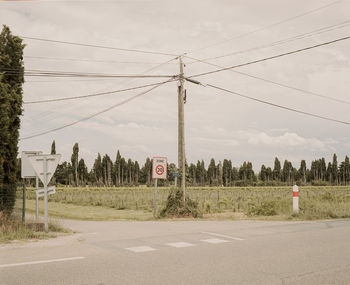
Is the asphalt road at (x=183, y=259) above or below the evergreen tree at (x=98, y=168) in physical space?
below

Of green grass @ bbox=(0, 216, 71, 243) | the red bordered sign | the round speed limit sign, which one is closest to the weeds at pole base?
the red bordered sign

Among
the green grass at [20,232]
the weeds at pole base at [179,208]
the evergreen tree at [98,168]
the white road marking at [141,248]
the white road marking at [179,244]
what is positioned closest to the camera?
the white road marking at [141,248]

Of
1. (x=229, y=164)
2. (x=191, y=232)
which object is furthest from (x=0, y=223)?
(x=229, y=164)

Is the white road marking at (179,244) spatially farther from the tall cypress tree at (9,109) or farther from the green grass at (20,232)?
the tall cypress tree at (9,109)

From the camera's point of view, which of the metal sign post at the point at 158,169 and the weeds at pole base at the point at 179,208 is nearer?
the weeds at pole base at the point at 179,208

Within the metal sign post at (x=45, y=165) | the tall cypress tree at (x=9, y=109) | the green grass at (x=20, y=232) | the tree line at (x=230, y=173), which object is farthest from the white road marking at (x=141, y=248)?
the tree line at (x=230, y=173)

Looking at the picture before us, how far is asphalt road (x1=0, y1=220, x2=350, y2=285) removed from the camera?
249 inches

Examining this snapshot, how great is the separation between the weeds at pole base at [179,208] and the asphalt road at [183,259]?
24.3ft

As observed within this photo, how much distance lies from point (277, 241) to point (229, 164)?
139568 mm

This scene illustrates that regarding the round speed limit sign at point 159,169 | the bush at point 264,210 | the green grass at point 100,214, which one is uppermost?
the round speed limit sign at point 159,169

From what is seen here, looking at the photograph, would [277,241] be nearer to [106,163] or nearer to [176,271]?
[176,271]

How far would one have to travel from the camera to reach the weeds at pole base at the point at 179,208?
762 inches

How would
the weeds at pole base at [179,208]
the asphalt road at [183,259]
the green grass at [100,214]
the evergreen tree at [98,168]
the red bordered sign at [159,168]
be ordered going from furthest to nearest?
the evergreen tree at [98,168]
the green grass at [100,214]
the red bordered sign at [159,168]
the weeds at pole base at [179,208]
the asphalt road at [183,259]

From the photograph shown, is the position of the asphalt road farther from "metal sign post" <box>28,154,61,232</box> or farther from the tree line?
the tree line
